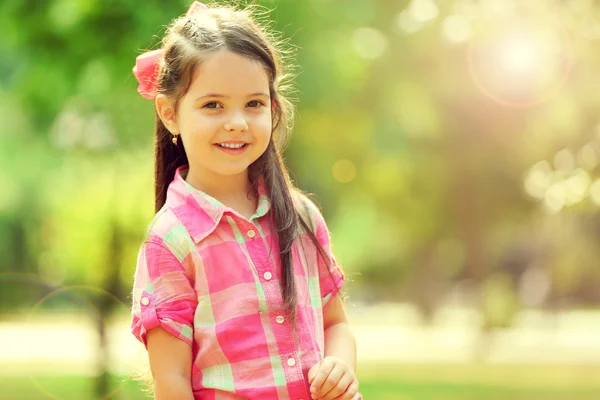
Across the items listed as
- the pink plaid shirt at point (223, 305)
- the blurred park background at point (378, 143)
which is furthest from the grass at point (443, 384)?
the pink plaid shirt at point (223, 305)

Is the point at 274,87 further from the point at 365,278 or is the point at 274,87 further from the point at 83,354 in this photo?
the point at 365,278

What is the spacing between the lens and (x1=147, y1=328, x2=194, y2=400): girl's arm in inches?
86.5

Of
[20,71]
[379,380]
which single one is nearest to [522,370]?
[379,380]

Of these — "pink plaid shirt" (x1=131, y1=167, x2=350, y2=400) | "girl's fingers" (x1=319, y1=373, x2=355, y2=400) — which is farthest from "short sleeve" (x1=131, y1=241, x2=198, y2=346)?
"girl's fingers" (x1=319, y1=373, x2=355, y2=400)

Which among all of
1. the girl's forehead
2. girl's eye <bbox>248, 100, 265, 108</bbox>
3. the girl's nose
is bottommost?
the girl's nose

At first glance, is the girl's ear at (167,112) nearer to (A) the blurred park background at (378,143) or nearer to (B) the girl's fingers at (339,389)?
(A) the blurred park background at (378,143)

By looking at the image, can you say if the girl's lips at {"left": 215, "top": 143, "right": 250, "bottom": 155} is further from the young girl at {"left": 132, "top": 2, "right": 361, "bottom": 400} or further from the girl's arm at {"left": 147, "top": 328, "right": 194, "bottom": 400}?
the girl's arm at {"left": 147, "top": 328, "right": 194, "bottom": 400}

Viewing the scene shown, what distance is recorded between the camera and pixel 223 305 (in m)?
2.25

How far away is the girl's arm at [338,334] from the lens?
96.0 inches

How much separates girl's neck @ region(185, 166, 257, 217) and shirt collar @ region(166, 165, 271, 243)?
1.1 inches

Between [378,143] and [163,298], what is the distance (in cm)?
1118

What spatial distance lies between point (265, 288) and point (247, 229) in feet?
0.54

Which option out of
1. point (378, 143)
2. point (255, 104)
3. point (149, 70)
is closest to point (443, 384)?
point (378, 143)

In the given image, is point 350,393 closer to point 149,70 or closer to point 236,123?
point 236,123
